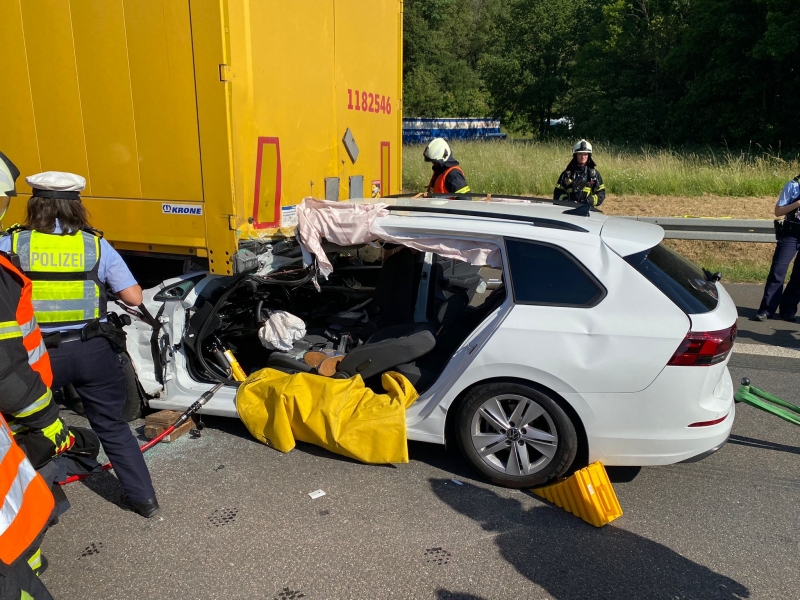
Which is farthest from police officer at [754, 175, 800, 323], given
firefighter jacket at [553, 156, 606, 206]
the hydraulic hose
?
the hydraulic hose

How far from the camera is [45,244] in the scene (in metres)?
2.91

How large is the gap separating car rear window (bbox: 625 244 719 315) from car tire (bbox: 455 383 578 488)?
81 cm

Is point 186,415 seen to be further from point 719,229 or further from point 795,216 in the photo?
point 719,229

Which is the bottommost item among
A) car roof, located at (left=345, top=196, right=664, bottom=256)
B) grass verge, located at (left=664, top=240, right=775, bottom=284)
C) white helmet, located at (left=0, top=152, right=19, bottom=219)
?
grass verge, located at (left=664, top=240, right=775, bottom=284)

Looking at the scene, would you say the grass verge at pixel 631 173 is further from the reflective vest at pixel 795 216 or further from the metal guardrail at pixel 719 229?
the reflective vest at pixel 795 216

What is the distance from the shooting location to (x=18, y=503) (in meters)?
1.90

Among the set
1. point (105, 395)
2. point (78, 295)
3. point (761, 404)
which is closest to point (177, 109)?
point (78, 295)

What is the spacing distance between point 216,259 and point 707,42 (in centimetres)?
2645

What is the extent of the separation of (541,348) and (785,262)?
181 inches

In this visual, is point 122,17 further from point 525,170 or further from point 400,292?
point 525,170

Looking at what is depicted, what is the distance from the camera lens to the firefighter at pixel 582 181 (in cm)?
793

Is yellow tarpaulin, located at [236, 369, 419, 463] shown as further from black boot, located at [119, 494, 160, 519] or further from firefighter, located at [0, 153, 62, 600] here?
firefighter, located at [0, 153, 62, 600]

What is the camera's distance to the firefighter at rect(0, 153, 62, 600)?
1.87 metres

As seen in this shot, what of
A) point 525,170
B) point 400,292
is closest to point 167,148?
point 400,292
